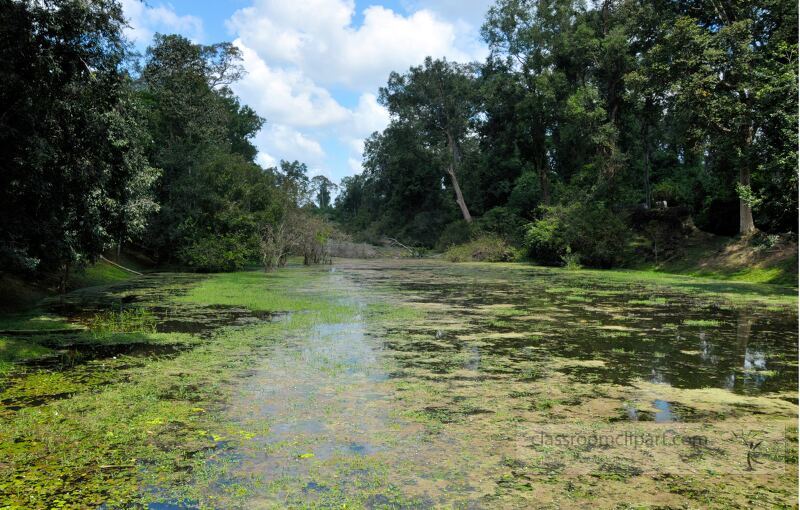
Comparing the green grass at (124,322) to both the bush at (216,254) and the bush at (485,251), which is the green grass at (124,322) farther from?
the bush at (485,251)

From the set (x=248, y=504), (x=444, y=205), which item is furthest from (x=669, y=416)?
(x=444, y=205)

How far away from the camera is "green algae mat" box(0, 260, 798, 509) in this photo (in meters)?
3.61

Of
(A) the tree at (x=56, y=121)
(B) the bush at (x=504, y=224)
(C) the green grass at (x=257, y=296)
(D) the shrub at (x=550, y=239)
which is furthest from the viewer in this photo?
(B) the bush at (x=504, y=224)

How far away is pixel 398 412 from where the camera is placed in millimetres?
5293

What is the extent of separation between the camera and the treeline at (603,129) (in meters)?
19.4

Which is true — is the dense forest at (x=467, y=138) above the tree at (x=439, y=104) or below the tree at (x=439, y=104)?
below

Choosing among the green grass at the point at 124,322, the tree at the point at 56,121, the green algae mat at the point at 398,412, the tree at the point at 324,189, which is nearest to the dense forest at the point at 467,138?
the tree at the point at 56,121

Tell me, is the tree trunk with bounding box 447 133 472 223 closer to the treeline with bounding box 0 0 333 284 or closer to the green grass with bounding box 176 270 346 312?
the green grass with bounding box 176 270 346 312

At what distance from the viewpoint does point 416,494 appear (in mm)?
3529

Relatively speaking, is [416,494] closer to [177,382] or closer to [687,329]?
[177,382]

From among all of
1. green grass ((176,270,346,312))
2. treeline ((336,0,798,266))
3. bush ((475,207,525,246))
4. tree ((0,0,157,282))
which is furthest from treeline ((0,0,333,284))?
bush ((475,207,525,246))

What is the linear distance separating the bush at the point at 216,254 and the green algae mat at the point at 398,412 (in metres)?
15.3

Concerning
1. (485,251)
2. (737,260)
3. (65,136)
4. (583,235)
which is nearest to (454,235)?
(485,251)

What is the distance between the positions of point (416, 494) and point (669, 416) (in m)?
2.83
